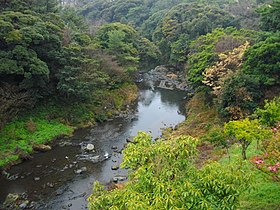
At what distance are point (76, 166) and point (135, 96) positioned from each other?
21.4 m

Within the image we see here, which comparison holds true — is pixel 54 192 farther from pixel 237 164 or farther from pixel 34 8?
pixel 34 8

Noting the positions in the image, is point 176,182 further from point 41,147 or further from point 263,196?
point 41,147

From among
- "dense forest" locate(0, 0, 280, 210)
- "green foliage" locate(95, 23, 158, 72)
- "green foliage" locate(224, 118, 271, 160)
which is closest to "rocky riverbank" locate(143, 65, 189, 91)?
"dense forest" locate(0, 0, 280, 210)

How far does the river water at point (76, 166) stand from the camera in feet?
65.7

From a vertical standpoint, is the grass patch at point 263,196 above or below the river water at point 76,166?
above

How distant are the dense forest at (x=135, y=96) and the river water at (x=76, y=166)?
158 centimetres

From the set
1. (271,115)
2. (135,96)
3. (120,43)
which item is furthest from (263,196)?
(120,43)

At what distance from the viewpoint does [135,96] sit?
1742 inches

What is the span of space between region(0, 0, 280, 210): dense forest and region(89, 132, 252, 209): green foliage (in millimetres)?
26

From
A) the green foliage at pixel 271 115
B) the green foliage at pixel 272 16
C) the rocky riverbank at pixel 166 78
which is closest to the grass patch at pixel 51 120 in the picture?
the rocky riverbank at pixel 166 78

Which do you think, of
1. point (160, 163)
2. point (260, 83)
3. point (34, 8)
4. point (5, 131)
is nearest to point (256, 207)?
point (160, 163)

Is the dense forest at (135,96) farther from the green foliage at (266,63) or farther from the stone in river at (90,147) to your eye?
the stone in river at (90,147)

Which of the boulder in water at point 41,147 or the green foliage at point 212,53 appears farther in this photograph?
the green foliage at point 212,53

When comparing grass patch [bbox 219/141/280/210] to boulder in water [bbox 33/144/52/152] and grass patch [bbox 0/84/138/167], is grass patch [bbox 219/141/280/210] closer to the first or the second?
grass patch [bbox 0/84/138/167]
